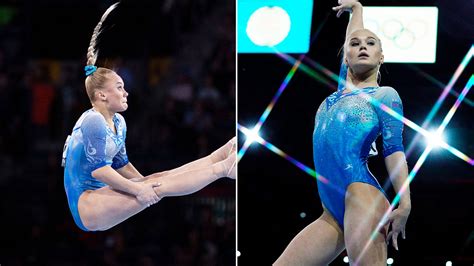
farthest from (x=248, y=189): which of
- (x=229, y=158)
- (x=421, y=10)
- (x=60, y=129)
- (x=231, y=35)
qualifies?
(x=231, y=35)

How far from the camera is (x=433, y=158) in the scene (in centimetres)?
397

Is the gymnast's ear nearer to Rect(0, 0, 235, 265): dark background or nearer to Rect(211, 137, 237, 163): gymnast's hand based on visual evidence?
Rect(0, 0, 235, 265): dark background

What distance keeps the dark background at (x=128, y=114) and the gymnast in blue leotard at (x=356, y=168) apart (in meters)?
1.07

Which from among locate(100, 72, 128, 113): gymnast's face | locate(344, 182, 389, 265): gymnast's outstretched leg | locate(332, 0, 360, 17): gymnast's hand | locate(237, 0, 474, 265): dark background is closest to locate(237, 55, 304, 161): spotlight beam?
locate(237, 0, 474, 265): dark background

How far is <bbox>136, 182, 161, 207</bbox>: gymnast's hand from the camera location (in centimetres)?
365

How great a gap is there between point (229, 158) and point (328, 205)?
0.67 meters

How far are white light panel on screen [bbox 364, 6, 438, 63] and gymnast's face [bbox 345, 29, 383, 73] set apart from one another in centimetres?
43

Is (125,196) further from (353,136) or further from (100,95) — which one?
(353,136)

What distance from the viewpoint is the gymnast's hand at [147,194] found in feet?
12.0

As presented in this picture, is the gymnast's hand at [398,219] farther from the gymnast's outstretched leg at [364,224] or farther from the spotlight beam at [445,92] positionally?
the spotlight beam at [445,92]

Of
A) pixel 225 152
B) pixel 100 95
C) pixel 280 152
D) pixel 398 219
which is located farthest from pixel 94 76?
pixel 398 219

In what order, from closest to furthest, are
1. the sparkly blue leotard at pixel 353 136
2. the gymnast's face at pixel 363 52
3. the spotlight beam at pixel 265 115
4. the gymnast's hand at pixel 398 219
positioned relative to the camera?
the gymnast's hand at pixel 398 219
the sparkly blue leotard at pixel 353 136
the gymnast's face at pixel 363 52
the spotlight beam at pixel 265 115

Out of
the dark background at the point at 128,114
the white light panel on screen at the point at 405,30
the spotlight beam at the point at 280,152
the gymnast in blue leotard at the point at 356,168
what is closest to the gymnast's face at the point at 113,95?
the dark background at the point at 128,114

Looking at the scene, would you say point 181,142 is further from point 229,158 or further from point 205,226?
point 229,158
